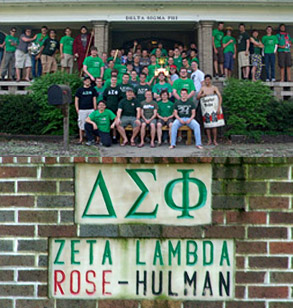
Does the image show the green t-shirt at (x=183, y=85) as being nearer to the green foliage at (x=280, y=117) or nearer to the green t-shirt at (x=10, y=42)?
the green foliage at (x=280, y=117)

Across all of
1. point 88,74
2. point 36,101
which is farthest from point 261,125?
point 36,101

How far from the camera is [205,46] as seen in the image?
1566 centimetres

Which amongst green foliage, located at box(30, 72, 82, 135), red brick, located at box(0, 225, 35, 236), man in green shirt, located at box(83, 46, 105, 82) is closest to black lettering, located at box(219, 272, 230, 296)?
red brick, located at box(0, 225, 35, 236)

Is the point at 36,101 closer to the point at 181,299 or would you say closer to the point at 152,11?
the point at 152,11

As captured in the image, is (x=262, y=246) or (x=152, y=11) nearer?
(x=262, y=246)

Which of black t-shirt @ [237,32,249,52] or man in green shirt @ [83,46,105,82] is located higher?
black t-shirt @ [237,32,249,52]

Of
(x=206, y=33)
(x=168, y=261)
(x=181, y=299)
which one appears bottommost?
(x=181, y=299)

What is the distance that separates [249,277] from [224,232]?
28 cm

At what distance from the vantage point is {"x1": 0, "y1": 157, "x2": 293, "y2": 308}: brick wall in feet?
7.60

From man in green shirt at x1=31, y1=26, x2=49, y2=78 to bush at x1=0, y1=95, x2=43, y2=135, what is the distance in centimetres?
263

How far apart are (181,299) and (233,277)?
0.30m

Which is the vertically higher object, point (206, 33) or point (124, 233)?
point (206, 33)

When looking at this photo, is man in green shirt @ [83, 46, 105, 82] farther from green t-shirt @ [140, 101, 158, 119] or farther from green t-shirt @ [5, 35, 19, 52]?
green t-shirt @ [5, 35, 19, 52]

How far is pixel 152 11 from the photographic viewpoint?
1612 cm
